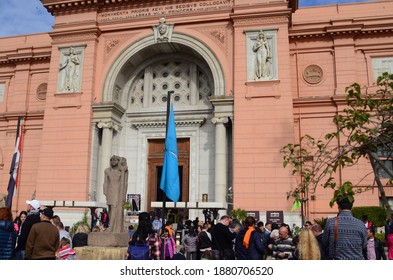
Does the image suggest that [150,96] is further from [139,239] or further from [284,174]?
[139,239]

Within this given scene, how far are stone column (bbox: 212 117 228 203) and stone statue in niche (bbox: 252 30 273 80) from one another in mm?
2736

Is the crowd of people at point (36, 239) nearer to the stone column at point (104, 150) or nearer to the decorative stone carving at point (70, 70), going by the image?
the stone column at point (104, 150)

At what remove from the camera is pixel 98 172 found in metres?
20.3

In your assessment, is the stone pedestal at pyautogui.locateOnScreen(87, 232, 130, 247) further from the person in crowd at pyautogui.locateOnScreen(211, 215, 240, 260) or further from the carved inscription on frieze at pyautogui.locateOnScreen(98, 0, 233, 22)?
the carved inscription on frieze at pyautogui.locateOnScreen(98, 0, 233, 22)

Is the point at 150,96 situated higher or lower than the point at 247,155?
higher

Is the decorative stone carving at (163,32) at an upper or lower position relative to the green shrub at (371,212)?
upper

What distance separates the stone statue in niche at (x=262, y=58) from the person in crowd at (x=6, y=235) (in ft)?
47.6

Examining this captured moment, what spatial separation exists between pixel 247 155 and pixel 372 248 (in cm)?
1022

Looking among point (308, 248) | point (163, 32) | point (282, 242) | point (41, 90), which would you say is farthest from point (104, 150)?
point (308, 248)

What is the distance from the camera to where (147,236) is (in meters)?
7.21

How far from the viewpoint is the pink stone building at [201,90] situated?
18.4 meters

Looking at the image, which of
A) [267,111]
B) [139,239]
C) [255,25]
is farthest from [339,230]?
[255,25]

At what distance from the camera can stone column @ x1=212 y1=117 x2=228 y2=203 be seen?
18.2 metres

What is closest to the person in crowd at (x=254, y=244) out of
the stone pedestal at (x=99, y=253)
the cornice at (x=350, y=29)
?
the stone pedestal at (x=99, y=253)
